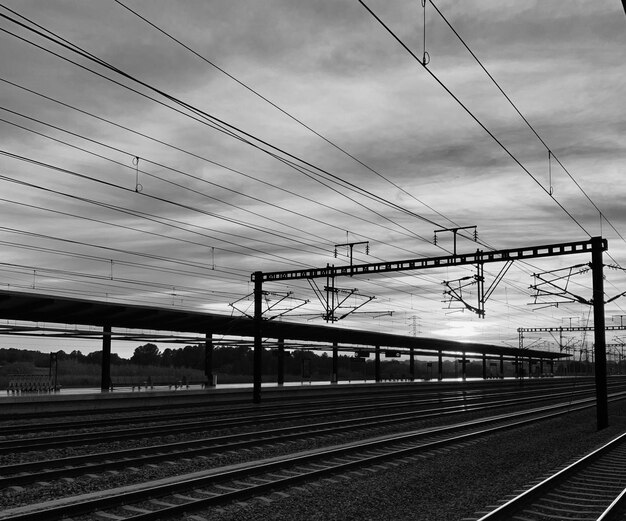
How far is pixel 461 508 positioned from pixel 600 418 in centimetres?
1590

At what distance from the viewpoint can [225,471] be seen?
13.0 m

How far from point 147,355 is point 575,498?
118 meters

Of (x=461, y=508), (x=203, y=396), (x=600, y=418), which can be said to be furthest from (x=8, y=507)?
(x=203, y=396)

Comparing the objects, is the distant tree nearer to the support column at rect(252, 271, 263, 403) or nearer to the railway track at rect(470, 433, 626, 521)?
the support column at rect(252, 271, 263, 403)

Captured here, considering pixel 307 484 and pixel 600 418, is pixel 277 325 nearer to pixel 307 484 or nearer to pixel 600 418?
pixel 600 418

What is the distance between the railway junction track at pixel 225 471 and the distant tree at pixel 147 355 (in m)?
102

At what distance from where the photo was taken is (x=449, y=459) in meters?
16.0

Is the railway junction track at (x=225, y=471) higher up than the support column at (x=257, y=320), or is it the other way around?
the support column at (x=257, y=320)

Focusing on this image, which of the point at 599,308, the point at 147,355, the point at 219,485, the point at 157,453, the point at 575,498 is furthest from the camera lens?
the point at 147,355

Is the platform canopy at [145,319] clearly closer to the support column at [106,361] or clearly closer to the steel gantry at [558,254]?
the support column at [106,361]

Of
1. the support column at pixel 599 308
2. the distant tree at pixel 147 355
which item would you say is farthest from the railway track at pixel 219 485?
the distant tree at pixel 147 355

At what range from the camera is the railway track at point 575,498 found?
10008mm

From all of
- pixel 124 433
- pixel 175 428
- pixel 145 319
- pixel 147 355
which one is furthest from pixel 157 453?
pixel 147 355

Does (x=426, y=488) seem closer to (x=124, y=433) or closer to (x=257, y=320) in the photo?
(x=124, y=433)
